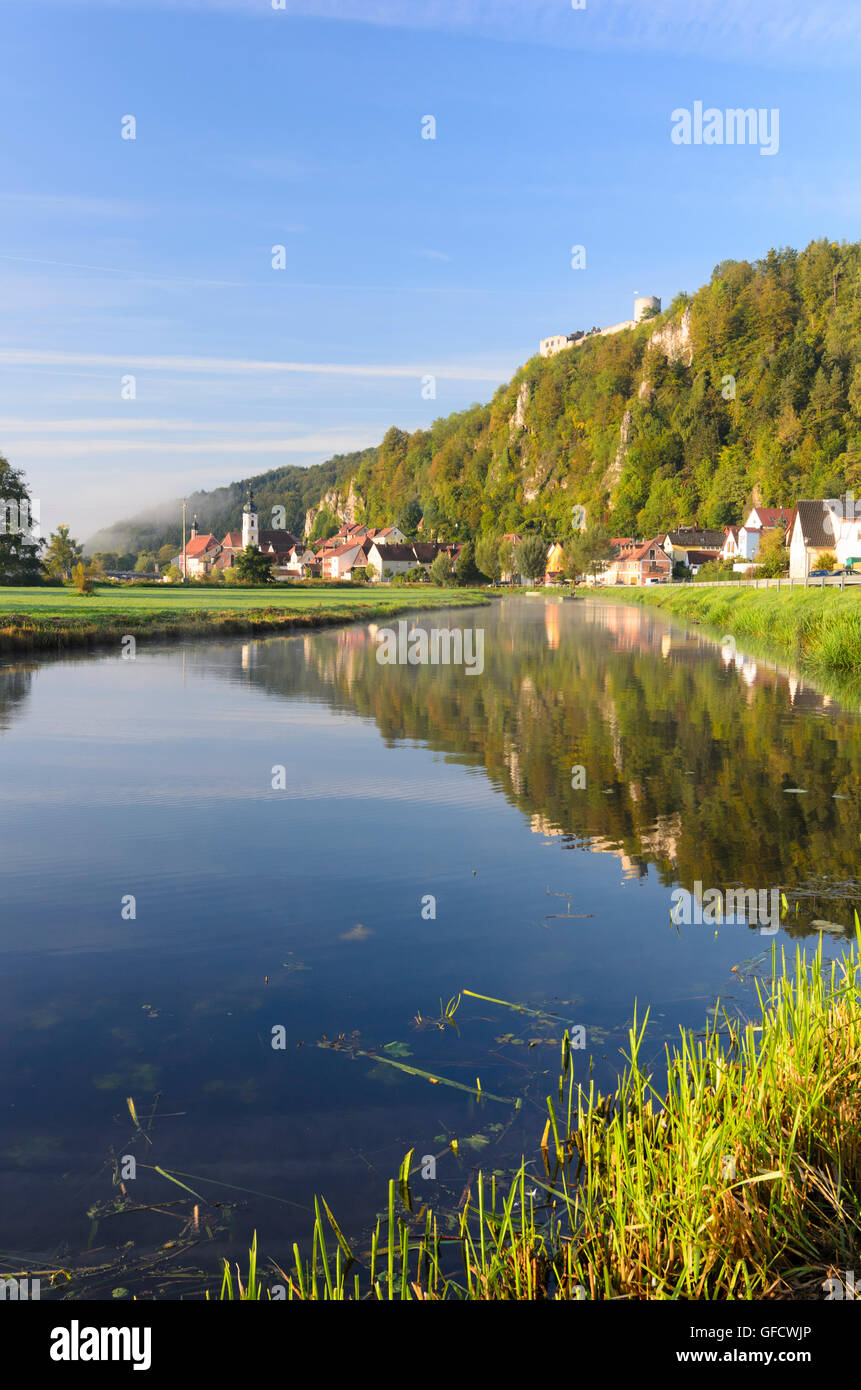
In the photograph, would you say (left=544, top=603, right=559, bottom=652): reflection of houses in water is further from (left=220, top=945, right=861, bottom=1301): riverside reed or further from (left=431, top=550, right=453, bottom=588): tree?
(left=431, top=550, right=453, bottom=588): tree

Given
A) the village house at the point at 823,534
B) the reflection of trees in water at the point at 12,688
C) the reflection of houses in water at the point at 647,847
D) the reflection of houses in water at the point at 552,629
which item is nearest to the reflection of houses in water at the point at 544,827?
the reflection of houses in water at the point at 647,847

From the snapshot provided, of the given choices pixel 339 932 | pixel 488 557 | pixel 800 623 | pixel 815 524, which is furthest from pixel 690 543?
pixel 339 932

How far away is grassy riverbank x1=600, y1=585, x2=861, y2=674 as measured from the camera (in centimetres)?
3130

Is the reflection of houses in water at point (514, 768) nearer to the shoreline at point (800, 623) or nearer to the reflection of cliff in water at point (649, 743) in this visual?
the reflection of cliff in water at point (649, 743)

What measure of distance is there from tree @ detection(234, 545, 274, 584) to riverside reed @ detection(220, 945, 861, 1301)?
350 ft

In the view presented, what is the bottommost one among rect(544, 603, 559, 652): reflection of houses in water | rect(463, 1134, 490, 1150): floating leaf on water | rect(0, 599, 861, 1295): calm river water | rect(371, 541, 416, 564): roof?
rect(463, 1134, 490, 1150): floating leaf on water

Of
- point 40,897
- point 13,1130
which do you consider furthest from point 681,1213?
point 40,897

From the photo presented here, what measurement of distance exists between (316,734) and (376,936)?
38.8 feet

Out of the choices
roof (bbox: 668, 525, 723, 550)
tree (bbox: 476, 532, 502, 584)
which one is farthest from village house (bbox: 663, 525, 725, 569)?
tree (bbox: 476, 532, 502, 584)

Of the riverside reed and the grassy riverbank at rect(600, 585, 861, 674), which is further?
the grassy riverbank at rect(600, 585, 861, 674)

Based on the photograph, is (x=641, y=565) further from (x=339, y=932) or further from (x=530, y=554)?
(x=339, y=932)

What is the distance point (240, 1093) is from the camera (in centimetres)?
624
